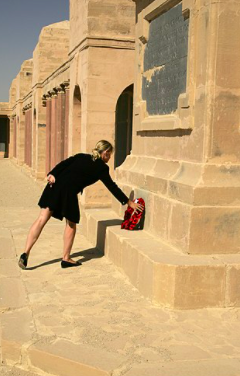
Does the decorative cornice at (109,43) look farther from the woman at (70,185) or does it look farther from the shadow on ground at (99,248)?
the woman at (70,185)

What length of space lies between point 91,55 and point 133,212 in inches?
187

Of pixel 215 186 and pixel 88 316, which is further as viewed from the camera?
pixel 215 186

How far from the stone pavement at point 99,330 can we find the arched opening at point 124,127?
721 centimetres

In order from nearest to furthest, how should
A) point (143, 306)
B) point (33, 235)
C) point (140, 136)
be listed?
point (143, 306) → point (33, 235) → point (140, 136)

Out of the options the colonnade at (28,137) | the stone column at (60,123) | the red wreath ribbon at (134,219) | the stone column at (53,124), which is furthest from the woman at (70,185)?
the colonnade at (28,137)

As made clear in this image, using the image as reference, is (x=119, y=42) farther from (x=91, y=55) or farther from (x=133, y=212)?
(x=133, y=212)

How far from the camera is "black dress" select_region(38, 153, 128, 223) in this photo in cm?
555

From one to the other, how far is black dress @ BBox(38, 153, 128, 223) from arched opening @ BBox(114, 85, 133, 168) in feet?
23.2

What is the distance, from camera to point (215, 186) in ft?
15.7

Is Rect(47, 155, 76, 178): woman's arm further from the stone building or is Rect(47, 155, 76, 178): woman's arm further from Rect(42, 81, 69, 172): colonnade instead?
Rect(42, 81, 69, 172): colonnade

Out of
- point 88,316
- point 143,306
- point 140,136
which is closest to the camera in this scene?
point 88,316

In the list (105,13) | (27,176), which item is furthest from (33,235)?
(27,176)

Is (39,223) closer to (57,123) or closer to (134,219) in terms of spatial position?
(134,219)

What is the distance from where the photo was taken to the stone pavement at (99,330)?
10.9 feet
